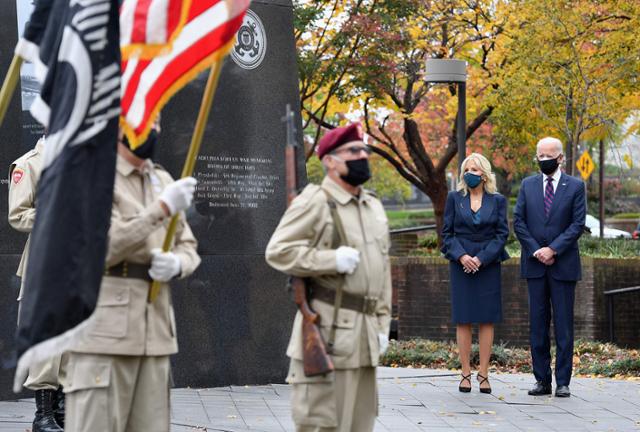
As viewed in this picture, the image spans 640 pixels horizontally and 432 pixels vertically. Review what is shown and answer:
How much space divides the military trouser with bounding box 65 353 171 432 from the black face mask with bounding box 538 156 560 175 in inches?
237

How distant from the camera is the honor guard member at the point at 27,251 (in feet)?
27.7

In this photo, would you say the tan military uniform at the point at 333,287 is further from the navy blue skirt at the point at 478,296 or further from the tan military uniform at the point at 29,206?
the navy blue skirt at the point at 478,296

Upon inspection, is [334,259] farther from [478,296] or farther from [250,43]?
[250,43]

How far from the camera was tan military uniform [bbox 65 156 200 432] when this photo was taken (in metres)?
5.79

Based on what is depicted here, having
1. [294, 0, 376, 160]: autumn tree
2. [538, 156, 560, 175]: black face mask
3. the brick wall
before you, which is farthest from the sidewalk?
[294, 0, 376, 160]: autumn tree

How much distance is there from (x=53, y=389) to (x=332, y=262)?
11.1 ft

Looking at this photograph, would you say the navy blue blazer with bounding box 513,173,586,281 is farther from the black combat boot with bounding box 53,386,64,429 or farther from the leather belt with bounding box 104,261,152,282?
the leather belt with bounding box 104,261,152,282

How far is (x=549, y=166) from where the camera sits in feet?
37.0

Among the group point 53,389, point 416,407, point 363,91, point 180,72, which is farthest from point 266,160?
point 363,91

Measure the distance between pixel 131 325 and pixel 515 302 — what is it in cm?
1413

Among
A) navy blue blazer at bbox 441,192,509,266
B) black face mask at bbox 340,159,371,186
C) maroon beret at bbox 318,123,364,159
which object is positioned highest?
maroon beret at bbox 318,123,364,159

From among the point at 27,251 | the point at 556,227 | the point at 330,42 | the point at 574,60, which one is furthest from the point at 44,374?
the point at 330,42

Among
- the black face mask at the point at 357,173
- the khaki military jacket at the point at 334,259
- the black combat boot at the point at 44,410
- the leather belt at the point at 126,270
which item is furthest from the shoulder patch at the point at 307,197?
the black combat boot at the point at 44,410

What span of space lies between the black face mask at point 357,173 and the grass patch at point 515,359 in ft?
26.2
